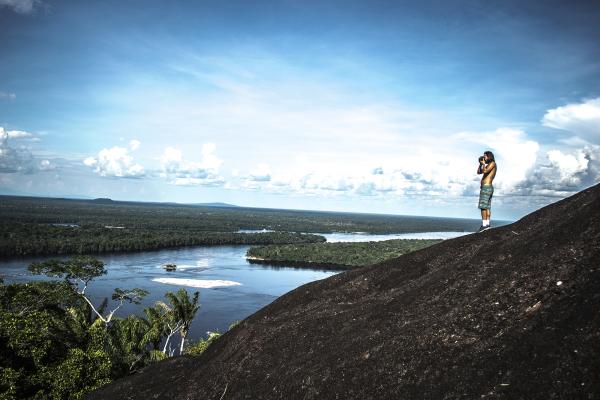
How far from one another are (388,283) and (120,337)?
18917mm

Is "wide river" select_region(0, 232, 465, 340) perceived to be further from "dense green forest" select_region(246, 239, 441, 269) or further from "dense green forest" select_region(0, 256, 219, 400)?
"dense green forest" select_region(0, 256, 219, 400)

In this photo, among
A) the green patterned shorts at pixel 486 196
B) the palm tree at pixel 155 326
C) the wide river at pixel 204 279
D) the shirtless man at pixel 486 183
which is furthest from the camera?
the wide river at pixel 204 279

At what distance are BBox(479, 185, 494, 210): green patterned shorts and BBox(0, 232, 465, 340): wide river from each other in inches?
1436

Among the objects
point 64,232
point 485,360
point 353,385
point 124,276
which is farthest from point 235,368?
point 64,232

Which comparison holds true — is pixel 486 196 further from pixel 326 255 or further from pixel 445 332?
pixel 326 255

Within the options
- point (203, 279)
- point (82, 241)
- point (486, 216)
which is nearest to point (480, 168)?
point (486, 216)

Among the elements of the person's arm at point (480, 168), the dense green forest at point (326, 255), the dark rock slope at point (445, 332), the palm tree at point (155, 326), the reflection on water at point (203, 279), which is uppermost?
the person's arm at point (480, 168)

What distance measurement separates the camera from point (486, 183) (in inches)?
578

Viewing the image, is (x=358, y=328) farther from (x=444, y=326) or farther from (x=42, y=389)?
(x=42, y=389)

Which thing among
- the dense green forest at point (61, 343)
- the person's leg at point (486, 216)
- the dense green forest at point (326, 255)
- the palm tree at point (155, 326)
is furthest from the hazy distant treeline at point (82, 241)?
the person's leg at point (486, 216)

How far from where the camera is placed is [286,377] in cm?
1096

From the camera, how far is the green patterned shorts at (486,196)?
1472cm

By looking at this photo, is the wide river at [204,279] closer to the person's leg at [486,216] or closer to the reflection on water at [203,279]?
the reflection on water at [203,279]

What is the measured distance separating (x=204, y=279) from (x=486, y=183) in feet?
209
